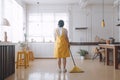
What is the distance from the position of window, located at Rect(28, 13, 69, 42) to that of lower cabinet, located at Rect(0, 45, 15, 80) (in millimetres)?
5932

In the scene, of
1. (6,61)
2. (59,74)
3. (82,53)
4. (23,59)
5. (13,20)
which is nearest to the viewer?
(6,61)

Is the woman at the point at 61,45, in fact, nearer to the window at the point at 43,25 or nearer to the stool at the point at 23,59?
the stool at the point at 23,59

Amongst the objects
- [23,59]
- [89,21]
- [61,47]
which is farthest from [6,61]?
[89,21]

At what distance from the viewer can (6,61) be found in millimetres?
4977

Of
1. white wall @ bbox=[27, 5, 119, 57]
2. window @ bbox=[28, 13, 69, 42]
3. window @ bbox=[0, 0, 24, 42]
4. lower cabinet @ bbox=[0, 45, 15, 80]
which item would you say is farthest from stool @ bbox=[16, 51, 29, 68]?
window @ bbox=[28, 13, 69, 42]

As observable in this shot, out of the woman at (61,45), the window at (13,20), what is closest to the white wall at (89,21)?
the window at (13,20)

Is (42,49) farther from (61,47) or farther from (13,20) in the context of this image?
(61,47)

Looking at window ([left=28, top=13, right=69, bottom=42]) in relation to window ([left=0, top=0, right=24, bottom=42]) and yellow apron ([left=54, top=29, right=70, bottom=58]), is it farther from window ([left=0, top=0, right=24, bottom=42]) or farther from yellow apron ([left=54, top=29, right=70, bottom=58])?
yellow apron ([left=54, top=29, right=70, bottom=58])

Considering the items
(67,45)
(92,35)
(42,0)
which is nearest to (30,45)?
(42,0)

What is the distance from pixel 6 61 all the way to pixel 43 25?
22.1 ft

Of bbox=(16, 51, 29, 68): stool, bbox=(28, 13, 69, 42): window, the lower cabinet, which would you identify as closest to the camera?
the lower cabinet

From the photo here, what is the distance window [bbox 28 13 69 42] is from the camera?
1150cm

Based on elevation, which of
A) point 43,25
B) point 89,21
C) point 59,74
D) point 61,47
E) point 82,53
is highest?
point 89,21

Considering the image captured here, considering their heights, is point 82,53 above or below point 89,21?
below
